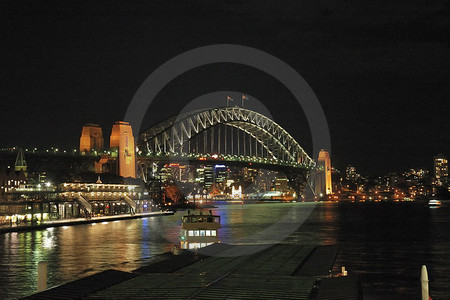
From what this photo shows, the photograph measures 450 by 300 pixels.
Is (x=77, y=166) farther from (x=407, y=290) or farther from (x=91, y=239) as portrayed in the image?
(x=407, y=290)

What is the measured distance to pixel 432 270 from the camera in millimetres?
27078

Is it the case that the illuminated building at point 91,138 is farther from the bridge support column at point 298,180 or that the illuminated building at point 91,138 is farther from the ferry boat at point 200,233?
the ferry boat at point 200,233

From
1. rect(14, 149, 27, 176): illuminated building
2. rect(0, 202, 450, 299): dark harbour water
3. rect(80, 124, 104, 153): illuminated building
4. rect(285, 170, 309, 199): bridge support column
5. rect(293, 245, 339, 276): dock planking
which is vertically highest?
rect(80, 124, 104, 153): illuminated building

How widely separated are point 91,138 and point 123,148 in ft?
25.0

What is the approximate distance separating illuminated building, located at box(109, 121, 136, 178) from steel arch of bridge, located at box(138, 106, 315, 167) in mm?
7430

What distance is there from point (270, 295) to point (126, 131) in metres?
92.9

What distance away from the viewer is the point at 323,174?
6447 inches

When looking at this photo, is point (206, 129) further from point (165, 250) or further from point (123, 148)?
point (165, 250)

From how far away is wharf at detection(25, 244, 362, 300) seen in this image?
13008 millimetres

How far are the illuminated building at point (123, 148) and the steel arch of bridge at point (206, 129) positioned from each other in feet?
24.4

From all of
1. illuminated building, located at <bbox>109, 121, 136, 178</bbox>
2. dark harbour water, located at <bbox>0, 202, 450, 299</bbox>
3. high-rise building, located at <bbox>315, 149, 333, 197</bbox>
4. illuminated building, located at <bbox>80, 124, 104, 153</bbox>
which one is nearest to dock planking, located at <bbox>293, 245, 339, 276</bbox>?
dark harbour water, located at <bbox>0, 202, 450, 299</bbox>

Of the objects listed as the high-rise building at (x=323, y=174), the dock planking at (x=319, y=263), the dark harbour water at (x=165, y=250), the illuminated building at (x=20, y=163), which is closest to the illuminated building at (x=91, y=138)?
the illuminated building at (x=20, y=163)

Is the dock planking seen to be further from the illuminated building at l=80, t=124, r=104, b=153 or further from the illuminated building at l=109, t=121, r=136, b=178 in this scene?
the illuminated building at l=80, t=124, r=104, b=153

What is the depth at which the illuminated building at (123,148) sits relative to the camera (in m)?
101
